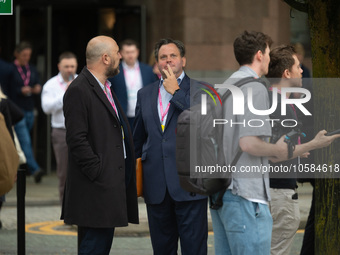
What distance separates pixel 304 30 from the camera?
16609 mm

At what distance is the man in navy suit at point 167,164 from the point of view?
21.9ft

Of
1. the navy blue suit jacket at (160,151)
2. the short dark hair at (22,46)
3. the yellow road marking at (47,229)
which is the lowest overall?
the yellow road marking at (47,229)

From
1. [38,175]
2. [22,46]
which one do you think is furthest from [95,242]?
[22,46]

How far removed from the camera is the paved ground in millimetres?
9211

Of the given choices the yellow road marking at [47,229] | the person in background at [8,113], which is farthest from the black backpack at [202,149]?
the yellow road marking at [47,229]

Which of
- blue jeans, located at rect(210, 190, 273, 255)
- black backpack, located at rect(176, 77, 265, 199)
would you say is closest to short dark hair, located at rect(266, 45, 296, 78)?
black backpack, located at rect(176, 77, 265, 199)

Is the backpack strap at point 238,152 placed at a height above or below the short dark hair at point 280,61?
below

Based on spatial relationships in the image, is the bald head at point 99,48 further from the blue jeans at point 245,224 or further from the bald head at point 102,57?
the blue jeans at point 245,224

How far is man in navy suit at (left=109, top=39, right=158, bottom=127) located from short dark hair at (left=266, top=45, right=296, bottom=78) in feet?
18.1

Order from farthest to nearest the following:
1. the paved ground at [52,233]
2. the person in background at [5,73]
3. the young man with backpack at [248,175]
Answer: the person in background at [5,73]
the paved ground at [52,233]
the young man with backpack at [248,175]

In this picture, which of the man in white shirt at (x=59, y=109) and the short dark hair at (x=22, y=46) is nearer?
the man in white shirt at (x=59, y=109)

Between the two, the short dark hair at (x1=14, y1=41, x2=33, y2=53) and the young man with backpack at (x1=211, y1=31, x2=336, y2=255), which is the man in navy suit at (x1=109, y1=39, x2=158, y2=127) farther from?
the young man with backpack at (x1=211, y1=31, x2=336, y2=255)

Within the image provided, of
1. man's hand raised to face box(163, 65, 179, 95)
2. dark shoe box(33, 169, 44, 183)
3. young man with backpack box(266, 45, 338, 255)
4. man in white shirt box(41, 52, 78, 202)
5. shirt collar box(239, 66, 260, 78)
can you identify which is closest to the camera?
shirt collar box(239, 66, 260, 78)

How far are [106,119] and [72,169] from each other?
0.43 m
